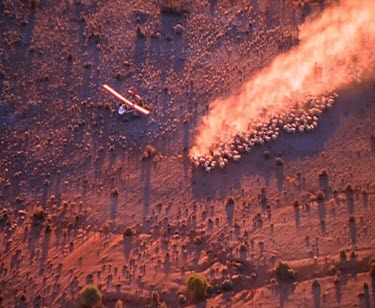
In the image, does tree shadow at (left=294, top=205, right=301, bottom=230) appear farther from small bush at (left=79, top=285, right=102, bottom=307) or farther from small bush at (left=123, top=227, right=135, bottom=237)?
small bush at (left=79, top=285, right=102, bottom=307)

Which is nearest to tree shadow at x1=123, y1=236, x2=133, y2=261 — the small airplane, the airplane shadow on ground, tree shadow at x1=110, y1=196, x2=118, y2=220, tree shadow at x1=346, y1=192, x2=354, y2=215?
tree shadow at x1=110, y1=196, x2=118, y2=220

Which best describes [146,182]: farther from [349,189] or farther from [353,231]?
[353,231]

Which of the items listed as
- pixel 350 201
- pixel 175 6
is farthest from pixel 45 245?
pixel 175 6

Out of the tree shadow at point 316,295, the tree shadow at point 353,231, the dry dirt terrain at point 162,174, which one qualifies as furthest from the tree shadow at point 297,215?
the tree shadow at point 316,295

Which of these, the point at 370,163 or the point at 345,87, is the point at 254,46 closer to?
the point at 345,87

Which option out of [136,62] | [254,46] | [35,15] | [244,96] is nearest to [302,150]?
[244,96]

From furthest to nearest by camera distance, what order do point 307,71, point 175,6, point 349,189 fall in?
point 175,6 → point 307,71 → point 349,189

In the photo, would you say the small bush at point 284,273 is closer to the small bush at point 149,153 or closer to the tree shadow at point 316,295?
the tree shadow at point 316,295

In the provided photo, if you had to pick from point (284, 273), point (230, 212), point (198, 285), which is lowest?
point (198, 285)
